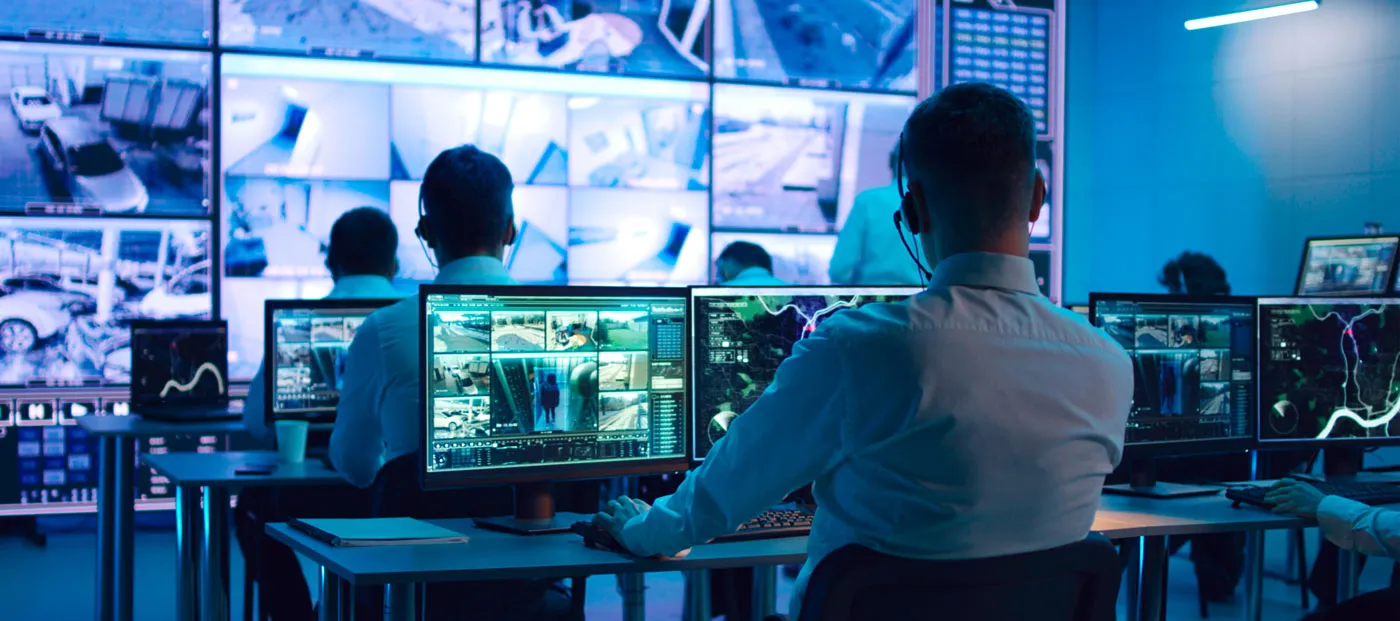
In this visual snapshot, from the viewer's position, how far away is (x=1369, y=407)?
3.12m

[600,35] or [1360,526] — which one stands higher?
[600,35]

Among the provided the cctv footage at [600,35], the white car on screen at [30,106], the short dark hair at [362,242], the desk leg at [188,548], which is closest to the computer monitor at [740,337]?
the desk leg at [188,548]

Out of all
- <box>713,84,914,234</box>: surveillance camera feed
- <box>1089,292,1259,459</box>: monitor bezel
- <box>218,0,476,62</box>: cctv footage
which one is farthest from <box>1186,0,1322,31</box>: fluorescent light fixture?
<box>1089,292,1259,459</box>: monitor bezel

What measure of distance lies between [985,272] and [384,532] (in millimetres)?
1113

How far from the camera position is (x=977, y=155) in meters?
1.55

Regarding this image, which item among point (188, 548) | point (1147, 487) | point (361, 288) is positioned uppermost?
point (361, 288)

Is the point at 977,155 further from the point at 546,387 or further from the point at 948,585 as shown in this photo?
the point at 546,387

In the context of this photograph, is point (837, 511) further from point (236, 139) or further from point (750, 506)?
point (236, 139)

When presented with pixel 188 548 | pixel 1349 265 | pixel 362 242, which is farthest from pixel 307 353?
pixel 1349 265

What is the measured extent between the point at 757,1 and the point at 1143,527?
4133 mm

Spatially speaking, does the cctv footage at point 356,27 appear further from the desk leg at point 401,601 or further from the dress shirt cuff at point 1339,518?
the dress shirt cuff at point 1339,518

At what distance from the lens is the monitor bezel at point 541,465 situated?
86.2 inches

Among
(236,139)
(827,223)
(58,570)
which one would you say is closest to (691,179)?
(827,223)

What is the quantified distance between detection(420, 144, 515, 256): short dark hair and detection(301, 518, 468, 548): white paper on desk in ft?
1.89
